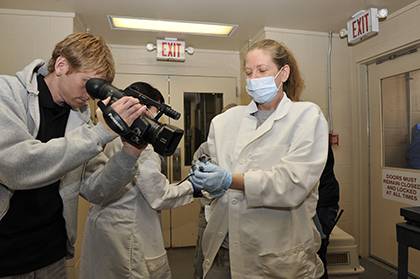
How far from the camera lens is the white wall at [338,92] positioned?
3271 millimetres

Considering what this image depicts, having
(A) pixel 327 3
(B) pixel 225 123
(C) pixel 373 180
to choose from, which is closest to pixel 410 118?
(C) pixel 373 180

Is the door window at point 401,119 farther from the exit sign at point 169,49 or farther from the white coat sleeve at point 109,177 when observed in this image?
the white coat sleeve at point 109,177

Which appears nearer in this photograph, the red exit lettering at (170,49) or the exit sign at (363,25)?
the exit sign at (363,25)

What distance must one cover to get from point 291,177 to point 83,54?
783 millimetres

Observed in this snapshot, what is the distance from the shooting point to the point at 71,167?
2.80 feet

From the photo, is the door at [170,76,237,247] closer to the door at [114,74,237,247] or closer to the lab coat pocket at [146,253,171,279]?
the door at [114,74,237,247]

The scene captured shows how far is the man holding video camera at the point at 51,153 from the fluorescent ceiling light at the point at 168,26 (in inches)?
78.8

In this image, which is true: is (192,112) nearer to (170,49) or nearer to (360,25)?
(170,49)

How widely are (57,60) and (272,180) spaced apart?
A: 0.81m

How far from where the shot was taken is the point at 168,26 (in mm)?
3064

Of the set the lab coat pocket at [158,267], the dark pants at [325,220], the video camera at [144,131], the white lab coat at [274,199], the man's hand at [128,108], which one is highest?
the man's hand at [128,108]

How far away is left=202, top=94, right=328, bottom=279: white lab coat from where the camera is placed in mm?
1039

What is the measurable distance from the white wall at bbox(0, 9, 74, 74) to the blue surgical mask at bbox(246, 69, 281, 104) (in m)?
2.23

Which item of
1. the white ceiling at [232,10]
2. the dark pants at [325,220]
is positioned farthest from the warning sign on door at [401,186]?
the white ceiling at [232,10]
